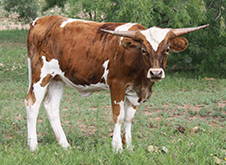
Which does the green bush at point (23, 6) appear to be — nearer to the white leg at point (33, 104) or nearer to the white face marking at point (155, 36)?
the white leg at point (33, 104)

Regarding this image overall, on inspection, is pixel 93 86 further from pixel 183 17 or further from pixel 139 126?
pixel 183 17

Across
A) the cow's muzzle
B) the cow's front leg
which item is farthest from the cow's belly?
the cow's muzzle

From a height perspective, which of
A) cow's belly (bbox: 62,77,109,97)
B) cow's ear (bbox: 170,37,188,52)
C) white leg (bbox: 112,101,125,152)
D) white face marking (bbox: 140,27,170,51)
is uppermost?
white face marking (bbox: 140,27,170,51)

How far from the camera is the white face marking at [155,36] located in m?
3.50

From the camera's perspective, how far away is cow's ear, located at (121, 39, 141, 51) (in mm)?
3695

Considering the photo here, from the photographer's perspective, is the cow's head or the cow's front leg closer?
the cow's head

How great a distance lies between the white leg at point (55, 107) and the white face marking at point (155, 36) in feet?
6.10

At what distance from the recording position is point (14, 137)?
4797 mm

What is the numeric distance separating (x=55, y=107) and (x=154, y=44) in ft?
6.74

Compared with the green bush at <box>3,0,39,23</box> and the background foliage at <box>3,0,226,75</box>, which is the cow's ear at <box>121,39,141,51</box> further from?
the green bush at <box>3,0,39,23</box>

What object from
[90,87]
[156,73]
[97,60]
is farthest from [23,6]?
[156,73]

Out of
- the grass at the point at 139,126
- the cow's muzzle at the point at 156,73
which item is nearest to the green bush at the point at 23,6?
the grass at the point at 139,126

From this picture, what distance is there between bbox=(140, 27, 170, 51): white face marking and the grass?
142 cm

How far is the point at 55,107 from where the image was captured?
4.73m
